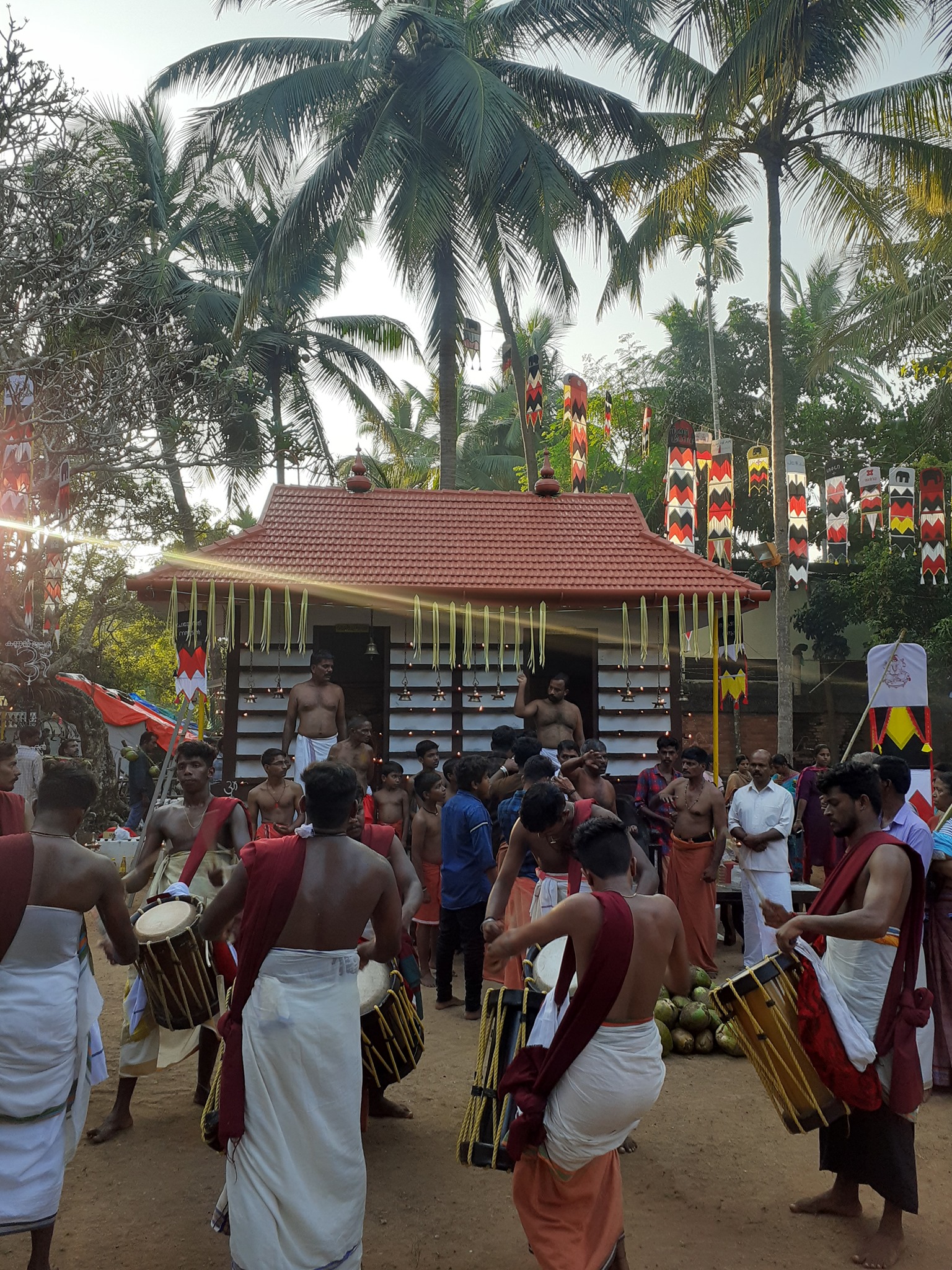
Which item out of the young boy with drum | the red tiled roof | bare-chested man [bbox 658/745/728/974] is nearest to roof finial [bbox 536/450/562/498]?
the red tiled roof

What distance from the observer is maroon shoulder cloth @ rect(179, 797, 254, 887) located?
5.54 meters

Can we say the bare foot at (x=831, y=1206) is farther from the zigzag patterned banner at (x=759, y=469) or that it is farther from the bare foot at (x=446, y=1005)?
the zigzag patterned banner at (x=759, y=469)

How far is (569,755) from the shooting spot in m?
8.35

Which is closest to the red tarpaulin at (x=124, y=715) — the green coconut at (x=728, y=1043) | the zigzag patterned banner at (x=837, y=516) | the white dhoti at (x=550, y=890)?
the zigzag patterned banner at (x=837, y=516)

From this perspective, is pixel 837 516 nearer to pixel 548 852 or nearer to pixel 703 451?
pixel 703 451

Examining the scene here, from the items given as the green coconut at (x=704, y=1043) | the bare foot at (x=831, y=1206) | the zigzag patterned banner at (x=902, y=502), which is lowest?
the green coconut at (x=704, y=1043)

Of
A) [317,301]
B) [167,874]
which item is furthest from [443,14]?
[167,874]

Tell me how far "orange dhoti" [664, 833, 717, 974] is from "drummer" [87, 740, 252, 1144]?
170 inches

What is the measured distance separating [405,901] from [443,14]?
18.1 m

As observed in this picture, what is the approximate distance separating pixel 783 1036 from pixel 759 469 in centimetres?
1519

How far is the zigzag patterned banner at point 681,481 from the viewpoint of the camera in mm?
17312

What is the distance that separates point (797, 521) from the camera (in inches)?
687

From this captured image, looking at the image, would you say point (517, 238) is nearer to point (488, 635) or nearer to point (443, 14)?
point (443, 14)

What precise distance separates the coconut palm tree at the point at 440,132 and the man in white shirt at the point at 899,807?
13.3 meters
